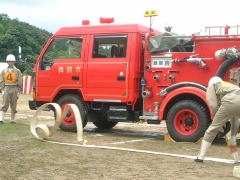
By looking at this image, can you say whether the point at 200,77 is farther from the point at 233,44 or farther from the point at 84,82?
the point at 84,82

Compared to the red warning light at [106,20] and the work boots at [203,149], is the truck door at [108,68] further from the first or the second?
the work boots at [203,149]

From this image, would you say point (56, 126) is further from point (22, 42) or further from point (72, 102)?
point (22, 42)

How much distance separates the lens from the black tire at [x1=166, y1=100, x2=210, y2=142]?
913cm

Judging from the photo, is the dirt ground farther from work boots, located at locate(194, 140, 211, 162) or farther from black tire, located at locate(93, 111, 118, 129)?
black tire, located at locate(93, 111, 118, 129)

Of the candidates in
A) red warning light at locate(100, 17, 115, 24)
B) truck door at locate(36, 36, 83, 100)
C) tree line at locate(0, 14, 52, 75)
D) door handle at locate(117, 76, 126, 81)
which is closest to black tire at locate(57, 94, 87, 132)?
truck door at locate(36, 36, 83, 100)

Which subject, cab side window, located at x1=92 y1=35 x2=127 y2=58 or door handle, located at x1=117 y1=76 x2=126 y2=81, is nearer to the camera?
door handle, located at x1=117 y1=76 x2=126 y2=81

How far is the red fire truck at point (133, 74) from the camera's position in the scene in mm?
9227

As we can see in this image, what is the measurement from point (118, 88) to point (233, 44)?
283cm

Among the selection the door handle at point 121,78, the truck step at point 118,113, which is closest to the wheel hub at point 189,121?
the truck step at point 118,113

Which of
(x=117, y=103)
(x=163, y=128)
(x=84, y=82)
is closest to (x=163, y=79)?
(x=117, y=103)

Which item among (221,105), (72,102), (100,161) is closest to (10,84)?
(72,102)

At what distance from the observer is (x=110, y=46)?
10.5 m

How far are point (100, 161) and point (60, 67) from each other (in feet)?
14.7

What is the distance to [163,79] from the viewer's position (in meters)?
9.74
